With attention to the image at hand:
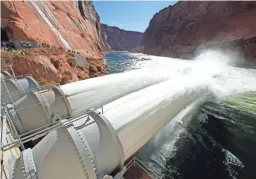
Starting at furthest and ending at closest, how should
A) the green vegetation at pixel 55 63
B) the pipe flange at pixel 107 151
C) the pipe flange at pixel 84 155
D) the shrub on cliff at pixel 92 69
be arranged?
the shrub on cliff at pixel 92 69 < the green vegetation at pixel 55 63 < the pipe flange at pixel 107 151 < the pipe flange at pixel 84 155

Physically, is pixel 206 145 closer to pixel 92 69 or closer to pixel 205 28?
pixel 92 69

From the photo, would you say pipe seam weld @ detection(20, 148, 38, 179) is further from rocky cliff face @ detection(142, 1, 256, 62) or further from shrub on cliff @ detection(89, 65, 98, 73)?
rocky cliff face @ detection(142, 1, 256, 62)

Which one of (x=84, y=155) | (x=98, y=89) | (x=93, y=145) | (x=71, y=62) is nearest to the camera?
(x=84, y=155)

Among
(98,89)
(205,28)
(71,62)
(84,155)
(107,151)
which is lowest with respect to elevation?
(107,151)

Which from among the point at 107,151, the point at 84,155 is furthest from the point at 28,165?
the point at 107,151

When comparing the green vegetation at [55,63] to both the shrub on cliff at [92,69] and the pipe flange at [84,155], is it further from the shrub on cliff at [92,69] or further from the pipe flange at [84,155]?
the pipe flange at [84,155]

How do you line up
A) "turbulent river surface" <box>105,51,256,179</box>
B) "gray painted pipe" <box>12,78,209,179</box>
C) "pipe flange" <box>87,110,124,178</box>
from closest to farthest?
"gray painted pipe" <box>12,78,209,179</box> < "pipe flange" <box>87,110,124,178</box> < "turbulent river surface" <box>105,51,256,179</box>

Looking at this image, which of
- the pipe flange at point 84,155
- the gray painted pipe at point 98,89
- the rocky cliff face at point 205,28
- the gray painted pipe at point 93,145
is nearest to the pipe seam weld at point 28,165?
the gray painted pipe at point 93,145

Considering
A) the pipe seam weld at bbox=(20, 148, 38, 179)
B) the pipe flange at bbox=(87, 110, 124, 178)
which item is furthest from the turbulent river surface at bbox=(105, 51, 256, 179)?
the pipe seam weld at bbox=(20, 148, 38, 179)

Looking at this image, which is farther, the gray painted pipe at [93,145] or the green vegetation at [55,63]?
the green vegetation at [55,63]

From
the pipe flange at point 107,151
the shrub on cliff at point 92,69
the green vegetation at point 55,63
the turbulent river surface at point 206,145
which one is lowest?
the turbulent river surface at point 206,145
